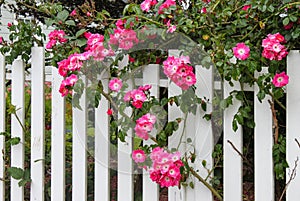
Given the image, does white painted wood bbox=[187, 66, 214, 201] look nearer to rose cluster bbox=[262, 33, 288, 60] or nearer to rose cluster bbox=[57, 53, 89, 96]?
rose cluster bbox=[262, 33, 288, 60]

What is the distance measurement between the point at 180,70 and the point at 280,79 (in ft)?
1.45

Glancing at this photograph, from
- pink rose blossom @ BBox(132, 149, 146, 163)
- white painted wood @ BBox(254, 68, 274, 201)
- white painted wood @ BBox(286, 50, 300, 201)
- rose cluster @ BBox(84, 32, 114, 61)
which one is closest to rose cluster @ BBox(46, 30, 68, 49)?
rose cluster @ BBox(84, 32, 114, 61)

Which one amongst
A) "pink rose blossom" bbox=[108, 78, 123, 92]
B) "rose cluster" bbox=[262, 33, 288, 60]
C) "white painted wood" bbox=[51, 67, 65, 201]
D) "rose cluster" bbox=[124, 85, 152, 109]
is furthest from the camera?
"white painted wood" bbox=[51, 67, 65, 201]

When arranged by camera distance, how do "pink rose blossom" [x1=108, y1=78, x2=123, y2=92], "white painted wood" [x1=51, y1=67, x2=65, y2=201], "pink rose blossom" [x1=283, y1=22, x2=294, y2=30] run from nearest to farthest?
"pink rose blossom" [x1=283, y1=22, x2=294, y2=30] < "pink rose blossom" [x1=108, y1=78, x2=123, y2=92] < "white painted wood" [x1=51, y1=67, x2=65, y2=201]

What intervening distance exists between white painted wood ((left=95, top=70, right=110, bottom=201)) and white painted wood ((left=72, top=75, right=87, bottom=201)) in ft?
0.27

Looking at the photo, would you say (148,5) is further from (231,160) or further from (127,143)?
(231,160)

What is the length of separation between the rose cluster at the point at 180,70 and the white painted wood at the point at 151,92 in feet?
0.77

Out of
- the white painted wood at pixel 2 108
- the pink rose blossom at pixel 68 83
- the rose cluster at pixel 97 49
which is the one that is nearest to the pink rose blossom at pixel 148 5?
the rose cluster at pixel 97 49

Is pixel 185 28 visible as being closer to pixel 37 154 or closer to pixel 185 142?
pixel 185 142

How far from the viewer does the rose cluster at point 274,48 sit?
216cm

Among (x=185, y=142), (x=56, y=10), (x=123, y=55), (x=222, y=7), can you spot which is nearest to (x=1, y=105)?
(x=56, y=10)

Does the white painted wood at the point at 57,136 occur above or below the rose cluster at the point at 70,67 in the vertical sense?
below

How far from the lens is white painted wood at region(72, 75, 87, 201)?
273cm

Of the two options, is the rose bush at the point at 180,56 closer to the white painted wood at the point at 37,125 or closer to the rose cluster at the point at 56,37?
the rose cluster at the point at 56,37
